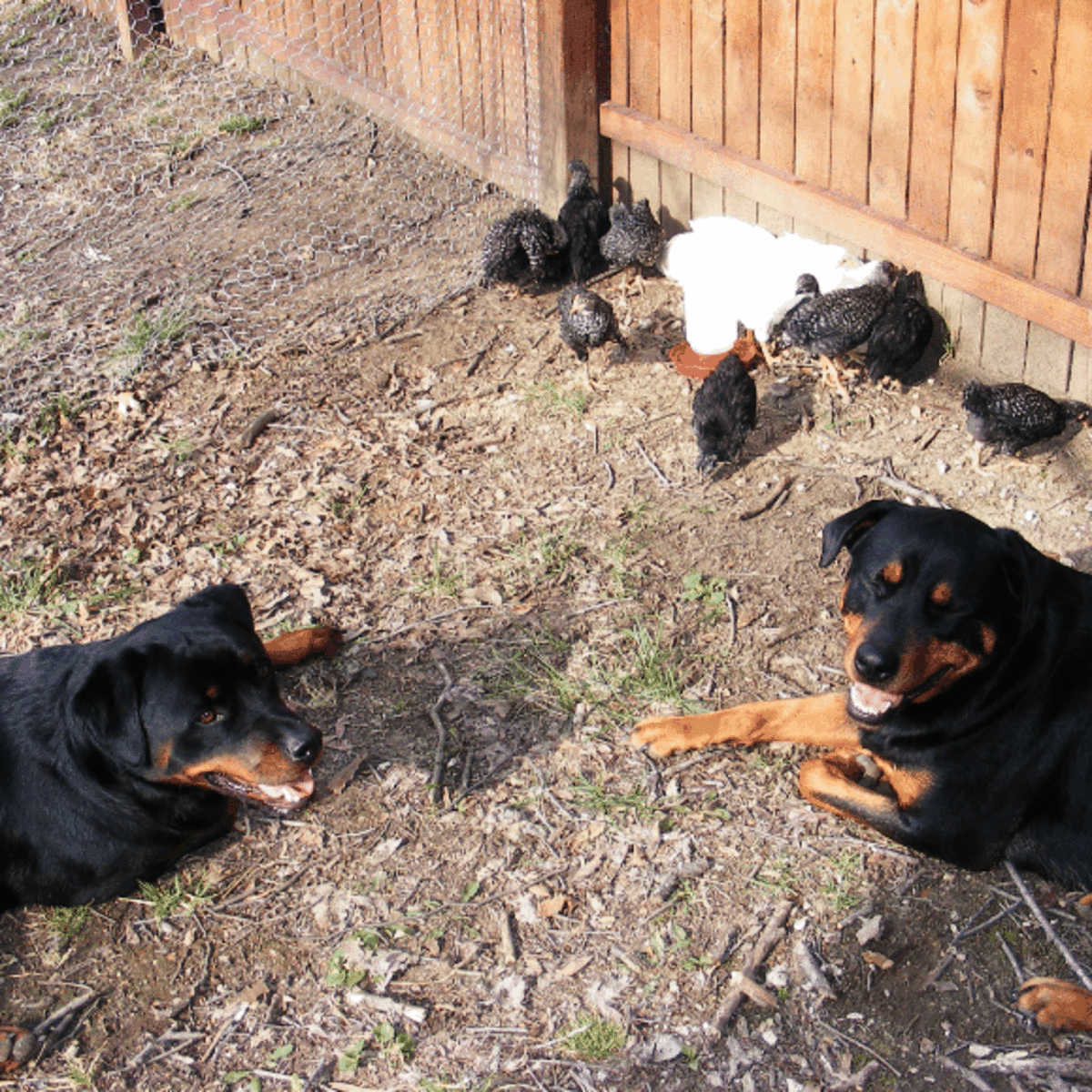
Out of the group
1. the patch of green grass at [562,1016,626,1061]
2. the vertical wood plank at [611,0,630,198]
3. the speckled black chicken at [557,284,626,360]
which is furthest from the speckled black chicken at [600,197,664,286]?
the patch of green grass at [562,1016,626,1061]

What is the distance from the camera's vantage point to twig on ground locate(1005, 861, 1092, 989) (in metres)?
3.25

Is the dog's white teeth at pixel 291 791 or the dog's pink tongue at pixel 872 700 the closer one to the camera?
the dog's pink tongue at pixel 872 700

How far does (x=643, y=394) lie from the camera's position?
6.08 m

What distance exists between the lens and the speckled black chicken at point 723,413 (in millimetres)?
5180

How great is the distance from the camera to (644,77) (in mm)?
6883

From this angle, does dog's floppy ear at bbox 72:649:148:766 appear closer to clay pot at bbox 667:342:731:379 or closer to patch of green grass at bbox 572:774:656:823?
patch of green grass at bbox 572:774:656:823

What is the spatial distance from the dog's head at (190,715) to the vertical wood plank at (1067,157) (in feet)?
12.2

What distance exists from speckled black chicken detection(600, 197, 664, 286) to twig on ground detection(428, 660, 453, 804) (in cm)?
313

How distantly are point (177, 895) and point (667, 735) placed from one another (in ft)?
5.54

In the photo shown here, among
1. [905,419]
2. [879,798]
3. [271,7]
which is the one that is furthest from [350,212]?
[879,798]

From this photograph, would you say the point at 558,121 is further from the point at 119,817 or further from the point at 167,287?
the point at 119,817

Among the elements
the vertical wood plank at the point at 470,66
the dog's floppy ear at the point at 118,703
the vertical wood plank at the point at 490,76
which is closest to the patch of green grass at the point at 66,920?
the dog's floppy ear at the point at 118,703

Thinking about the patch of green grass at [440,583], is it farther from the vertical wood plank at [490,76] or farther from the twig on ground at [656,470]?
the vertical wood plank at [490,76]

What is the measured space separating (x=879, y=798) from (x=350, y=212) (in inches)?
225
